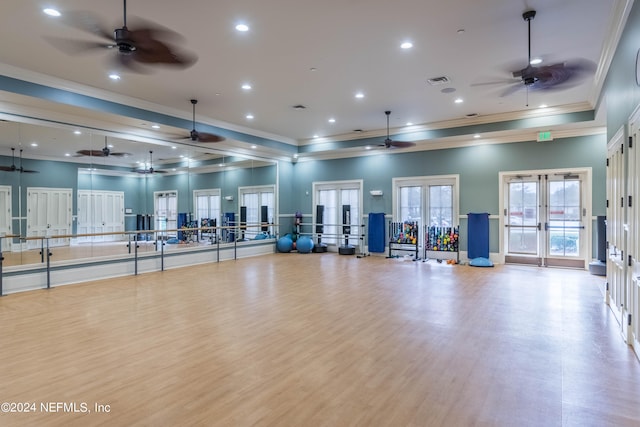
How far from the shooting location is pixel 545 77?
466cm

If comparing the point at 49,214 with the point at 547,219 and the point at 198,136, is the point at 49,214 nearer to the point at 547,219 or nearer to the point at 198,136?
the point at 198,136

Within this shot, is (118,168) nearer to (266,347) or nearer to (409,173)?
(266,347)

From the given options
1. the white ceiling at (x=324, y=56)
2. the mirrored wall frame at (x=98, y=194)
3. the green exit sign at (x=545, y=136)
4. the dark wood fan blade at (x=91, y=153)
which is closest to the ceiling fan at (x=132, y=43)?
the white ceiling at (x=324, y=56)

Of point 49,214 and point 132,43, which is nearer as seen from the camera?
point 132,43

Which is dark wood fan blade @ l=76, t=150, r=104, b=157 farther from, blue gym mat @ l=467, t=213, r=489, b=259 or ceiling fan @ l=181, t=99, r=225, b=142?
blue gym mat @ l=467, t=213, r=489, b=259

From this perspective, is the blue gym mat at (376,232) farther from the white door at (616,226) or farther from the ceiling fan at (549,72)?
the white door at (616,226)

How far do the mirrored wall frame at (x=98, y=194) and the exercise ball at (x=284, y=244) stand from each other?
6.03 feet

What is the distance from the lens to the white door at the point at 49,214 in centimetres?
652

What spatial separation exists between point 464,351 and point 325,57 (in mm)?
4396

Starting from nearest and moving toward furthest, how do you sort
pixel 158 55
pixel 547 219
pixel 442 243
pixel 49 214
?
pixel 158 55 < pixel 49 214 < pixel 547 219 < pixel 442 243

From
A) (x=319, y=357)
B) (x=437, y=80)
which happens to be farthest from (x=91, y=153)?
(x=437, y=80)

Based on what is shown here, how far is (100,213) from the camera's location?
297 inches

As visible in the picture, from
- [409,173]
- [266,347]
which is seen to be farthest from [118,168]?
[409,173]

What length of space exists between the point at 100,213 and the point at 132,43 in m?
5.22
